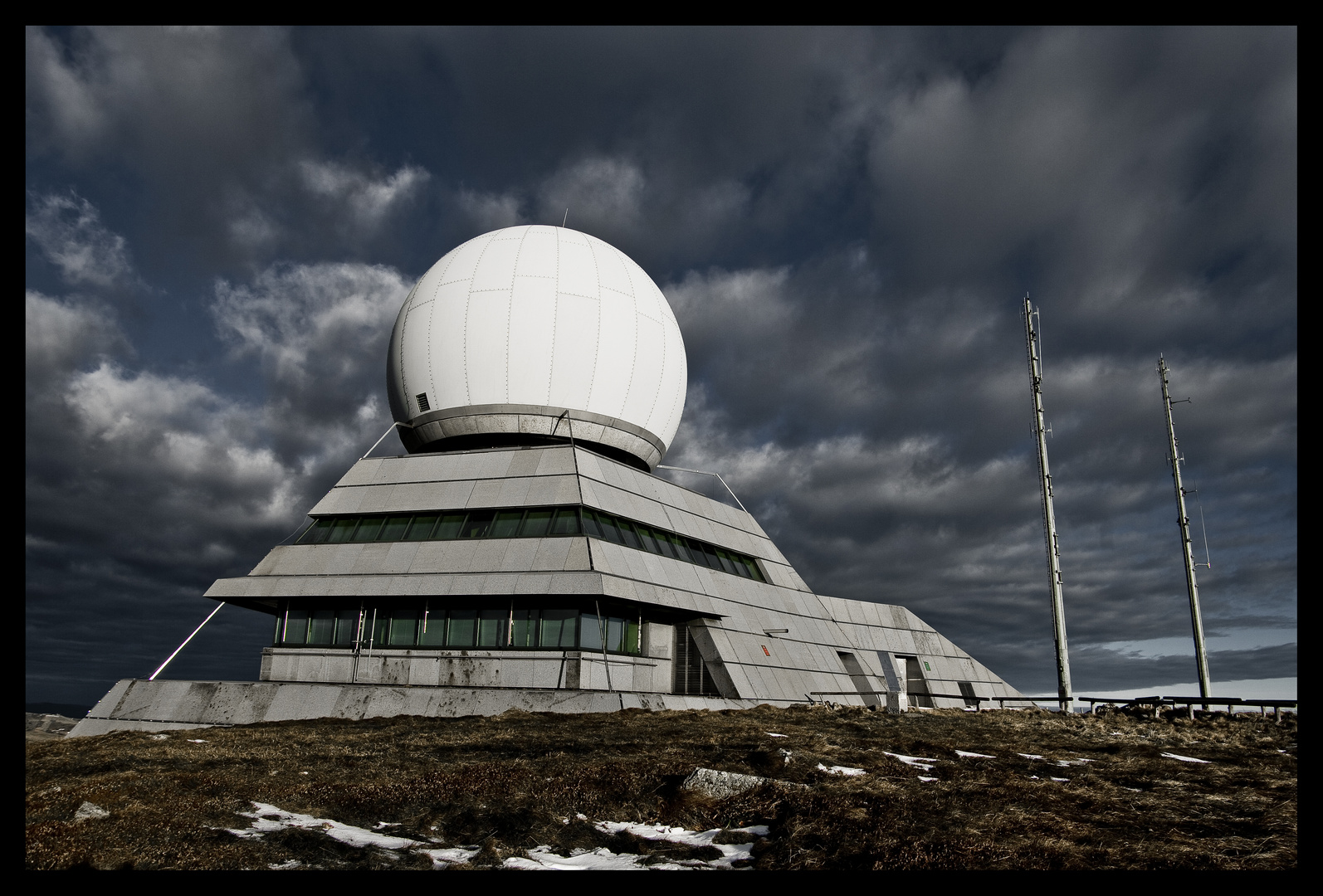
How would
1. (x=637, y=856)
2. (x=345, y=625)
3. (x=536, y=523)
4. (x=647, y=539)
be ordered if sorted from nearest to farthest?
(x=637, y=856) < (x=345, y=625) < (x=536, y=523) < (x=647, y=539)

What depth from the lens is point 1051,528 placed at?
2566 cm

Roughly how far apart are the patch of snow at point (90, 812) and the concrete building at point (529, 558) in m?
12.2

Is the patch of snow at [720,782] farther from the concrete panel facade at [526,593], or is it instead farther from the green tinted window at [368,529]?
the green tinted window at [368,529]

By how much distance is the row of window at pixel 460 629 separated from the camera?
73.7 ft

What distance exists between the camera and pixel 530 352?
2838cm

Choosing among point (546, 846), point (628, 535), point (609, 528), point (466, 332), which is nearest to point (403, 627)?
point (609, 528)

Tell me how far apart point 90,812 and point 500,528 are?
54.5 feet

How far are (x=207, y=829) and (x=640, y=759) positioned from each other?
551 centimetres

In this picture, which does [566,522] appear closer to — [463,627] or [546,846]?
[463,627]

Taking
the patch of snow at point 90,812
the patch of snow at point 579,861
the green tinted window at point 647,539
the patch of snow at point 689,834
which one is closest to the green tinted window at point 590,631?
the green tinted window at point 647,539

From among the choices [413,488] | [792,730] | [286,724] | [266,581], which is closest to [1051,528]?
[792,730]

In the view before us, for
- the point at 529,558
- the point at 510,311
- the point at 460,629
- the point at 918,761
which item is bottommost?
the point at 918,761

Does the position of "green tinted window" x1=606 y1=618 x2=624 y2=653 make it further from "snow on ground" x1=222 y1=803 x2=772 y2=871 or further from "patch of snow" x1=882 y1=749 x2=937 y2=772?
"snow on ground" x1=222 y1=803 x2=772 y2=871
